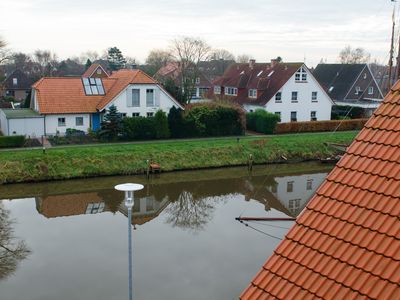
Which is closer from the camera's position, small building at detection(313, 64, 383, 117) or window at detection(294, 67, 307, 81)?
window at detection(294, 67, 307, 81)

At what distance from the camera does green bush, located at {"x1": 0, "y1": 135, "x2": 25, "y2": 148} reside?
1093 inches

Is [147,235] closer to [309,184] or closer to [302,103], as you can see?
[309,184]

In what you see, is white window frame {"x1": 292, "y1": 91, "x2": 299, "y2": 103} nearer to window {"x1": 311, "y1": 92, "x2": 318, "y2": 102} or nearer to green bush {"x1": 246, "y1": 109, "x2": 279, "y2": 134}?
window {"x1": 311, "y1": 92, "x2": 318, "y2": 102}

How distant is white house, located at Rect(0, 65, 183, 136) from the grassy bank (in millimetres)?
4391

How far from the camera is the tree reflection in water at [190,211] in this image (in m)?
18.7

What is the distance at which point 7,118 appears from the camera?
29.5 metres

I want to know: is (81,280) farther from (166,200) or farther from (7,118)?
(7,118)

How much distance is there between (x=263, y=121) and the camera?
35.5 meters

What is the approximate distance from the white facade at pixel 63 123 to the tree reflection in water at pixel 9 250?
1386cm

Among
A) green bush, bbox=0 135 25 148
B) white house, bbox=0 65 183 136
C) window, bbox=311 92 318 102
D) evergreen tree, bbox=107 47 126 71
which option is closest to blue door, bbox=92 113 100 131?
white house, bbox=0 65 183 136

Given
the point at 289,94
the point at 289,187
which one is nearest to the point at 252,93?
the point at 289,94

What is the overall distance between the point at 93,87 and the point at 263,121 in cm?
1306

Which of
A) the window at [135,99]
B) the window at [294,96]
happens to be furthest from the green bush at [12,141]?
the window at [294,96]

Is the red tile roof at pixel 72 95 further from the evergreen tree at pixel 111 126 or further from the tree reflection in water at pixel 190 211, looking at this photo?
the tree reflection in water at pixel 190 211
